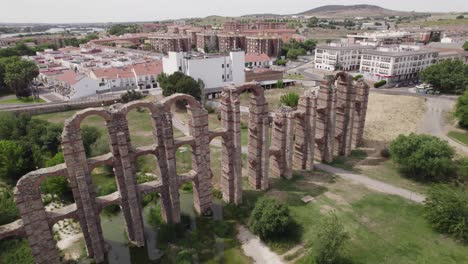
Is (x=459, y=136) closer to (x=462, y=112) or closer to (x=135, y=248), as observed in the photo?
(x=462, y=112)

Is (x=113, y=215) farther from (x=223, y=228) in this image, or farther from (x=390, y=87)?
(x=390, y=87)

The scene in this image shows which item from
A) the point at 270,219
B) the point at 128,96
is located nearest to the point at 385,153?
the point at 270,219

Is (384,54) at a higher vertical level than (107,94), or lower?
higher

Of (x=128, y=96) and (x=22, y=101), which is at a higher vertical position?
(x=128, y=96)

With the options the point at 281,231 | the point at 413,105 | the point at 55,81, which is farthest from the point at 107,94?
the point at 413,105

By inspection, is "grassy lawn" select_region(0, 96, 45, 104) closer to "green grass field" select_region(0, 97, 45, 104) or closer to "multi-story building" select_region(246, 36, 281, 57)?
"green grass field" select_region(0, 97, 45, 104)

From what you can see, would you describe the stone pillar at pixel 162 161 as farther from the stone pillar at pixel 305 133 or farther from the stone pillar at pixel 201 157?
the stone pillar at pixel 305 133

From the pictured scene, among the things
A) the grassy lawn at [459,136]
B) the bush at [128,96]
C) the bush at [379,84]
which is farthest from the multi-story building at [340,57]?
the bush at [128,96]
